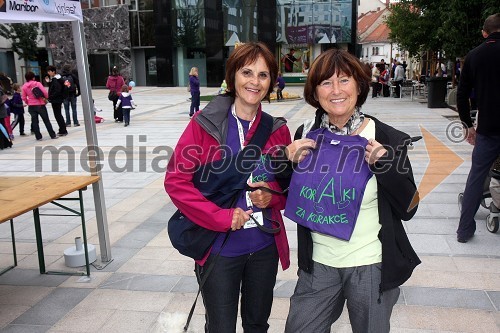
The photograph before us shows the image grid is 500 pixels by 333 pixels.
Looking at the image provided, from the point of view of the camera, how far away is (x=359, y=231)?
6.66 feet

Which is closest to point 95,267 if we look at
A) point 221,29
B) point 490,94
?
point 490,94

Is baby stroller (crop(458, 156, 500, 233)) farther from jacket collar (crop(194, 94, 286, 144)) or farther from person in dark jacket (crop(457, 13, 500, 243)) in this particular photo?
jacket collar (crop(194, 94, 286, 144))

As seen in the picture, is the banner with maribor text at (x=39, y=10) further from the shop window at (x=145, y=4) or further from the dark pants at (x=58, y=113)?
the shop window at (x=145, y=4)

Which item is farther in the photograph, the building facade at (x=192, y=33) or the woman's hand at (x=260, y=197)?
the building facade at (x=192, y=33)

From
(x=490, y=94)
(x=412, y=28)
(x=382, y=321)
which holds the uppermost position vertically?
(x=412, y=28)

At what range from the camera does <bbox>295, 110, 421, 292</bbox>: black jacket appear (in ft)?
6.29

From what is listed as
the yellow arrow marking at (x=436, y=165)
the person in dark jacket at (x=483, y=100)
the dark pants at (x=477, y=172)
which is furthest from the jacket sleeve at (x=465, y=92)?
the yellow arrow marking at (x=436, y=165)

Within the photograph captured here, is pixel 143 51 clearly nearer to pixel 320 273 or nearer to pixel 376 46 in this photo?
pixel 320 273

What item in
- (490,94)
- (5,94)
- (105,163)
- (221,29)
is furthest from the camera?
(221,29)

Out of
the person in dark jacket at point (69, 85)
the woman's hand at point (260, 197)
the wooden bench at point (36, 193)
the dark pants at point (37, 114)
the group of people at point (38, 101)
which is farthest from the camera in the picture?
the person in dark jacket at point (69, 85)

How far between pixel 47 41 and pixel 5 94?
30.4 m

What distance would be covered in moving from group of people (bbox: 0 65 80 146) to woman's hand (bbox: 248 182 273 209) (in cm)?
997

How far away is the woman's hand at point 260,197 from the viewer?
225cm

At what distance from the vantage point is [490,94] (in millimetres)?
4109
